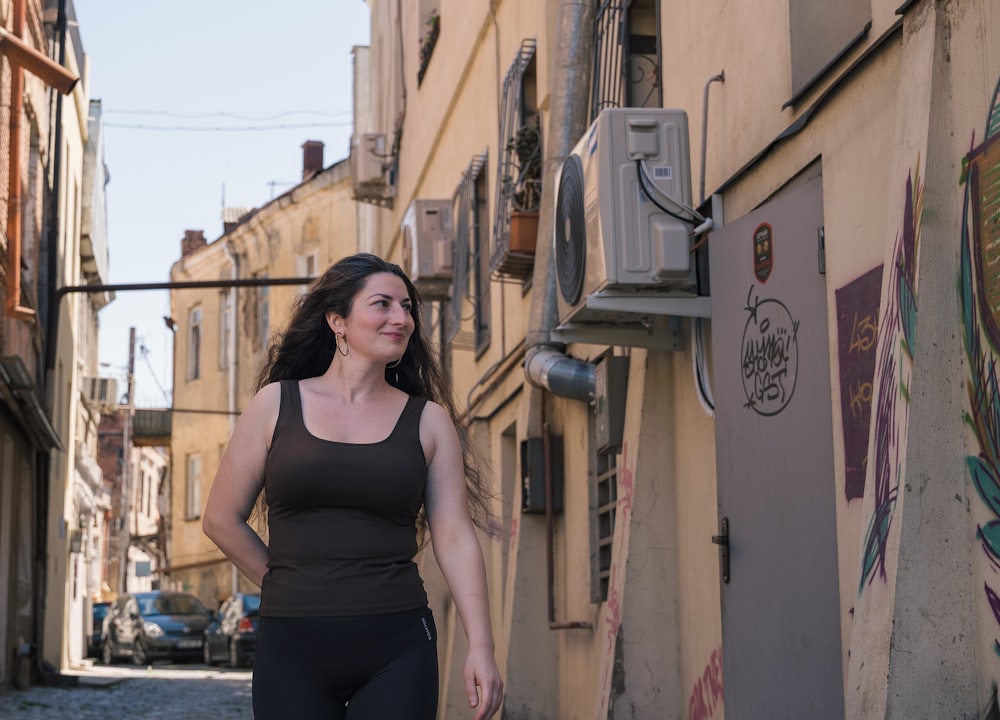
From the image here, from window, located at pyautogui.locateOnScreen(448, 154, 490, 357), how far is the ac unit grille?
629 centimetres

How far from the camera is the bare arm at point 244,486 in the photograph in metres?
3.70

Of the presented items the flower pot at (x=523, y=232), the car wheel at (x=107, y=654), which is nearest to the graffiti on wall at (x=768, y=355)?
the flower pot at (x=523, y=232)

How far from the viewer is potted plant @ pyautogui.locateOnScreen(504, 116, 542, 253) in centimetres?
1071

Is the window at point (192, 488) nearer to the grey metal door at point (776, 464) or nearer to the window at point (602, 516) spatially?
the window at point (602, 516)

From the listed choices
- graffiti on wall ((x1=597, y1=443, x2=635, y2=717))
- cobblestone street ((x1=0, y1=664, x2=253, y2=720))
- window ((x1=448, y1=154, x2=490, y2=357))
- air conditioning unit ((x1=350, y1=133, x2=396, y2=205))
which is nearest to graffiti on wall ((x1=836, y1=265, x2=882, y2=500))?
graffiti on wall ((x1=597, y1=443, x2=635, y2=717))

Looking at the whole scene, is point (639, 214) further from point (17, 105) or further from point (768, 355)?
point (17, 105)

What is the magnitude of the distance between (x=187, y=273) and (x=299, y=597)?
37.8m

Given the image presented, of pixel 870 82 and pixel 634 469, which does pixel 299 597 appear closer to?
pixel 870 82

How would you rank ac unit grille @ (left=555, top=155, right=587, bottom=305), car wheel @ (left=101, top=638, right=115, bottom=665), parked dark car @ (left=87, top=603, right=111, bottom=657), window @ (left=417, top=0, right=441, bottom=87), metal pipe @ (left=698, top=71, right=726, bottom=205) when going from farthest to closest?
parked dark car @ (left=87, top=603, right=111, bottom=657)
car wheel @ (left=101, top=638, right=115, bottom=665)
window @ (left=417, top=0, right=441, bottom=87)
ac unit grille @ (left=555, top=155, right=587, bottom=305)
metal pipe @ (left=698, top=71, right=726, bottom=205)

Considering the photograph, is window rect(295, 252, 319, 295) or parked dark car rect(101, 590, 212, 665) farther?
window rect(295, 252, 319, 295)

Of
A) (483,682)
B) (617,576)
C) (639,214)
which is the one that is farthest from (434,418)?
(617,576)

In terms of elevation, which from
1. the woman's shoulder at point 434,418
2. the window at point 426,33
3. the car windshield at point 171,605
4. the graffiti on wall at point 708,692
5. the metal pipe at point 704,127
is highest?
the window at point 426,33

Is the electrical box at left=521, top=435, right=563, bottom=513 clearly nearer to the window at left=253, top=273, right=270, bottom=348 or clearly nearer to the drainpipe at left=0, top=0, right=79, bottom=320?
the drainpipe at left=0, top=0, right=79, bottom=320

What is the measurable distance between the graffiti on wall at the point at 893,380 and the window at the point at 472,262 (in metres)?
9.59
